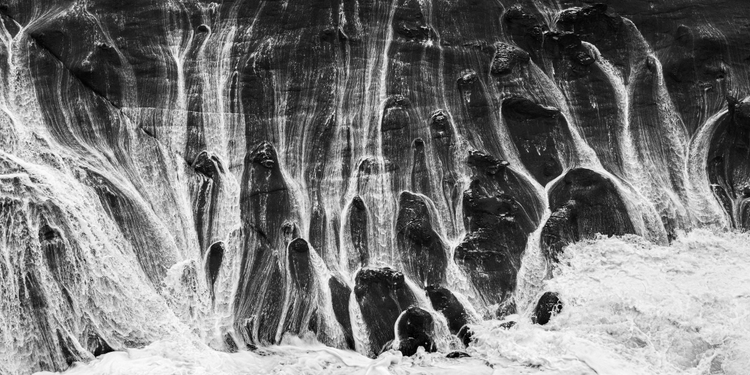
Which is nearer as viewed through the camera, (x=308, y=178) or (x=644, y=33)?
(x=308, y=178)

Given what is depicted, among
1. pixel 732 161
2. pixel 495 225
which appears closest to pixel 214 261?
pixel 495 225

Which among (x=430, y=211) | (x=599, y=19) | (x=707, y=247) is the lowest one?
(x=707, y=247)

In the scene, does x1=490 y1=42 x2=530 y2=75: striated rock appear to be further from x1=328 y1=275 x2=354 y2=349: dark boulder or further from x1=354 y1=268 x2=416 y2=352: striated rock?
x1=328 y1=275 x2=354 y2=349: dark boulder

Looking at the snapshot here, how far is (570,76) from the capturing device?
23000mm

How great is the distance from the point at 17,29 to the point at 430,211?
1070 centimetres

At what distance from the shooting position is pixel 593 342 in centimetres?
1784

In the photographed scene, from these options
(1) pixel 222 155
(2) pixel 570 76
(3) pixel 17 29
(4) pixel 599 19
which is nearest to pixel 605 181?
(2) pixel 570 76

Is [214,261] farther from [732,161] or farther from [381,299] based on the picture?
[732,161]

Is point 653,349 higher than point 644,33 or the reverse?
the reverse

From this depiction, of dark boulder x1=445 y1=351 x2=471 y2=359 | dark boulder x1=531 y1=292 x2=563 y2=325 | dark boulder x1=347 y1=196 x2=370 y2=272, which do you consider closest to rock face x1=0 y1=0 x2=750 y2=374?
dark boulder x1=347 y1=196 x2=370 y2=272

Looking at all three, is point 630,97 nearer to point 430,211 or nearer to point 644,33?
point 644,33

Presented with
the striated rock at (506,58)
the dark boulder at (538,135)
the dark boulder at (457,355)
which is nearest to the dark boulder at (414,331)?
the dark boulder at (457,355)

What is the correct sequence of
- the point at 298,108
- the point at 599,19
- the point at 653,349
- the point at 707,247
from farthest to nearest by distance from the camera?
the point at 599,19 → the point at 298,108 → the point at 707,247 → the point at 653,349

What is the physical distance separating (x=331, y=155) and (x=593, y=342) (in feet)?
24.0
